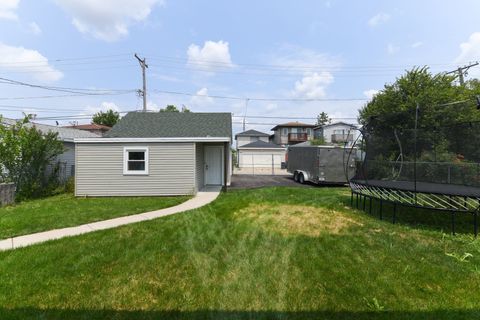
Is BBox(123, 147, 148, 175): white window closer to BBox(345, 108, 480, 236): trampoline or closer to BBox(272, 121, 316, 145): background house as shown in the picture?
BBox(345, 108, 480, 236): trampoline

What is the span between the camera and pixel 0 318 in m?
2.96

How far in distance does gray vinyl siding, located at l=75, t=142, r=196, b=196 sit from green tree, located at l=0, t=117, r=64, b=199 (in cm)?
237

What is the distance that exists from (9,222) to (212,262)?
5701mm

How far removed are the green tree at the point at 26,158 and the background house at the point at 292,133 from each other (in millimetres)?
39273

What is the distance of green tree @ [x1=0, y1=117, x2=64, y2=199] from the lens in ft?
38.5

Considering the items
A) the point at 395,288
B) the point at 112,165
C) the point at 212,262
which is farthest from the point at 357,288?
the point at 112,165

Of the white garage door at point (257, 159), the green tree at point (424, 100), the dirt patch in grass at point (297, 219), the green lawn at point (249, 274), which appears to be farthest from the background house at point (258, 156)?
the green lawn at point (249, 274)

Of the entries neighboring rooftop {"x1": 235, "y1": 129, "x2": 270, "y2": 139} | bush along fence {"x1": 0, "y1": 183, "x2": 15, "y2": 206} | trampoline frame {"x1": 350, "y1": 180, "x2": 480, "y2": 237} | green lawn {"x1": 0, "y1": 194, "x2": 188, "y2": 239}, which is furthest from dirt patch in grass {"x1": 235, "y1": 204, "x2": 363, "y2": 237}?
neighboring rooftop {"x1": 235, "y1": 129, "x2": 270, "y2": 139}

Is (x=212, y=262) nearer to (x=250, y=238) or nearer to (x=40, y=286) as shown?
(x=250, y=238)

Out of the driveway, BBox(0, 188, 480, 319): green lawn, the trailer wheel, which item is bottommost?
BBox(0, 188, 480, 319): green lawn

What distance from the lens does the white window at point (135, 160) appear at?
38.4 ft

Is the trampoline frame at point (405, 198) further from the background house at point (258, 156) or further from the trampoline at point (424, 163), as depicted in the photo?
the background house at point (258, 156)

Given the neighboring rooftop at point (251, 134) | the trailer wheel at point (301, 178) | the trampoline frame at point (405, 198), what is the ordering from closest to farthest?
the trampoline frame at point (405, 198), the trailer wheel at point (301, 178), the neighboring rooftop at point (251, 134)

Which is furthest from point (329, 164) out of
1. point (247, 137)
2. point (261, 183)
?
point (247, 137)
